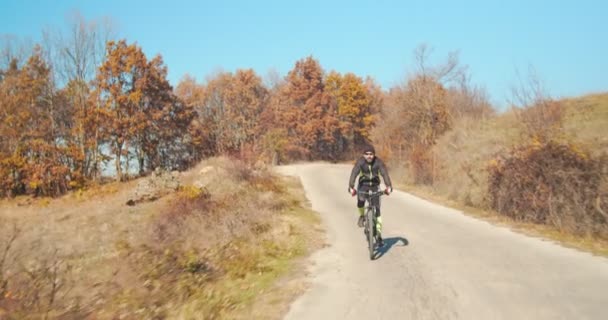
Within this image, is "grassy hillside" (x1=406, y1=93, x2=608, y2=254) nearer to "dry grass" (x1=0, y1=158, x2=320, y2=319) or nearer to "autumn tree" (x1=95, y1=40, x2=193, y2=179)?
"dry grass" (x1=0, y1=158, x2=320, y2=319)

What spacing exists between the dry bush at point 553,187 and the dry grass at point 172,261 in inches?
220

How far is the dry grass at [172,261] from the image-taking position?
22.1 feet

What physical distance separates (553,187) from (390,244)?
443 centimetres

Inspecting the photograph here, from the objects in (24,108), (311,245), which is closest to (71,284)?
(311,245)

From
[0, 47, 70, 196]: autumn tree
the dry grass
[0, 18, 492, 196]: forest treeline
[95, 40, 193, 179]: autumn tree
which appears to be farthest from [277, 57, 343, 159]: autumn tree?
the dry grass

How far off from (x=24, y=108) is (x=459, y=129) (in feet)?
108

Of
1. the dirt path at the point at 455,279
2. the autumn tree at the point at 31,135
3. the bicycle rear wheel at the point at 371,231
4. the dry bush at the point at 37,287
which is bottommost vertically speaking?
the dry bush at the point at 37,287

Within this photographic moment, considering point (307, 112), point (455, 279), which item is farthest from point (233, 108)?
point (455, 279)

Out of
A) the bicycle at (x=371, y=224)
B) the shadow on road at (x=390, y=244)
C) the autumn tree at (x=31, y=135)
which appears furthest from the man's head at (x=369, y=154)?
the autumn tree at (x=31, y=135)

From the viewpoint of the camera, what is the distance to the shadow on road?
318 inches

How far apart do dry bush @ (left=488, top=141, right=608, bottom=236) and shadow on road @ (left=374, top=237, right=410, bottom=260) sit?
3.68 metres

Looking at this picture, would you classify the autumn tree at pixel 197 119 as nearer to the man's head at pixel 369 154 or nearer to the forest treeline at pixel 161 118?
the forest treeline at pixel 161 118

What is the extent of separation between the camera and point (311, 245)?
929 cm

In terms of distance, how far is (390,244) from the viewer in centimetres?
881
